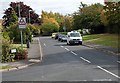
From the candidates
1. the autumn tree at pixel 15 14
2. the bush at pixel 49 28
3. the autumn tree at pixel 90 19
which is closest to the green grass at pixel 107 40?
the autumn tree at pixel 15 14

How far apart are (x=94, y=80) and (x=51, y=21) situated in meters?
121

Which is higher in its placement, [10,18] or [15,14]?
[15,14]

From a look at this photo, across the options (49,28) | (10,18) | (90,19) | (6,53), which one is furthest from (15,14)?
(49,28)

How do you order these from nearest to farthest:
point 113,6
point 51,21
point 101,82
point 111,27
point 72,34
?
point 101,82 < point 113,6 < point 72,34 < point 111,27 < point 51,21

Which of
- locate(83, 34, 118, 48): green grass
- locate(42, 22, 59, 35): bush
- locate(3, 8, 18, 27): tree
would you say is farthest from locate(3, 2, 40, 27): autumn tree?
locate(42, 22, 59, 35): bush

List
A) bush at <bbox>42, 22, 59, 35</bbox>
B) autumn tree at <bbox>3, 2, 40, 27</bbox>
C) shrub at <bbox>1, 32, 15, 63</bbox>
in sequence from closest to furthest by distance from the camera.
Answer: shrub at <bbox>1, 32, 15, 63</bbox> < autumn tree at <bbox>3, 2, 40, 27</bbox> < bush at <bbox>42, 22, 59, 35</bbox>

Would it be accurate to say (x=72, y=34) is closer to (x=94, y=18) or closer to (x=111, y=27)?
(x=111, y=27)

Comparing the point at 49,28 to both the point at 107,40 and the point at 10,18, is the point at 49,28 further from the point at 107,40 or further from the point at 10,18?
the point at 107,40

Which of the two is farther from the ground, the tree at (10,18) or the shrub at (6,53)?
the tree at (10,18)

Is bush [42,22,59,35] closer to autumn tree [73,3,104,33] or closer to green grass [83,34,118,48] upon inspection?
autumn tree [73,3,104,33]

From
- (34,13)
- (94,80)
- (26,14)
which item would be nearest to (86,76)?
(94,80)

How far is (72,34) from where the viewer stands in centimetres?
5012

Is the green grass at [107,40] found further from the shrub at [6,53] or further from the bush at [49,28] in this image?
the bush at [49,28]

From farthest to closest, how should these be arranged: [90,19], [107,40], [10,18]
A: 1. [90,19]
2. [10,18]
3. [107,40]
